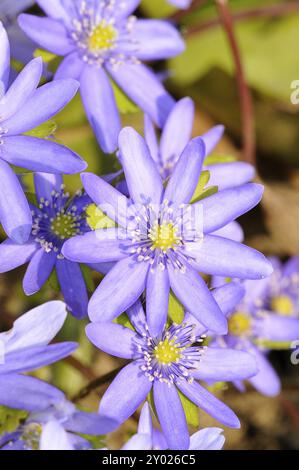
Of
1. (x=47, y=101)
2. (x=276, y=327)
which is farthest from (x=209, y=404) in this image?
(x=276, y=327)

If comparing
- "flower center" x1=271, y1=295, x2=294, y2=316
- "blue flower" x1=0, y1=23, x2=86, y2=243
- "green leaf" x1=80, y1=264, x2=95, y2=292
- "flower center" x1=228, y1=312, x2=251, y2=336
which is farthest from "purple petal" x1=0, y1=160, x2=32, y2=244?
"flower center" x1=271, y1=295, x2=294, y2=316

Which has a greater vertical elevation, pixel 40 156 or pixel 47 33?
pixel 47 33

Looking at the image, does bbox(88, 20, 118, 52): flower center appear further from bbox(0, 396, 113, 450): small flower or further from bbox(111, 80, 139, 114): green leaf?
bbox(0, 396, 113, 450): small flower

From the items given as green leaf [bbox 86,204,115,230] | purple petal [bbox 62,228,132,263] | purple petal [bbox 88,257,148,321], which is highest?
green leaf [bbox 86,204,115,230]

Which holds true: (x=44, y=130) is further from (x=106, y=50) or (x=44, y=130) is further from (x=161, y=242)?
(x=106, y=50)

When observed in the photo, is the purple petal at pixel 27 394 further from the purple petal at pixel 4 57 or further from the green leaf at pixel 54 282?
the purple petal at pixel 4 57

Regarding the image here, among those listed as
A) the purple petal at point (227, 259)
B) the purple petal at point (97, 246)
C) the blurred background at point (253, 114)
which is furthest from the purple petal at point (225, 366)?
the blurred background at point (253, 114)
